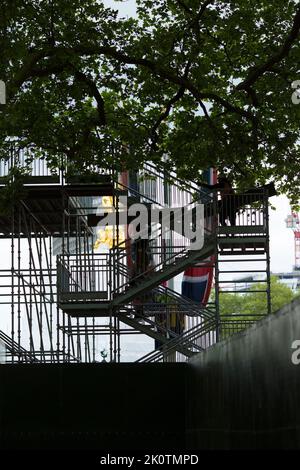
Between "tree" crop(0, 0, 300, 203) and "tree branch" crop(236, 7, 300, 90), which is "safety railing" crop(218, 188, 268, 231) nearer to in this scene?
"tree" crop(0, 0, 300, 203)

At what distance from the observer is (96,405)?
25312 mm

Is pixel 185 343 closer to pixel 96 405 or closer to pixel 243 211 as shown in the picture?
pixel 243 211

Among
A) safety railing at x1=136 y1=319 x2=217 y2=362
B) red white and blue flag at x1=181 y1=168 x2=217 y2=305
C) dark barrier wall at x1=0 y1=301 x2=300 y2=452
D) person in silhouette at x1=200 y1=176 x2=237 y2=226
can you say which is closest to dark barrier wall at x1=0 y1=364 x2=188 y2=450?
dark barrier wall at x1=0 y1=301 x2=300 y2=452

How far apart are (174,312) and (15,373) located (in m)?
7.29

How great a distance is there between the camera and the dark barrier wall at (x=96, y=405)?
2506cm

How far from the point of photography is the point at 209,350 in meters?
19.1

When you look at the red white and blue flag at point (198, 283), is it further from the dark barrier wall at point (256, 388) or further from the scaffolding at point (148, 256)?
the dark barrier wall at point (256, 388)

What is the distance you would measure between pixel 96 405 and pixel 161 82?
1035 centimetres

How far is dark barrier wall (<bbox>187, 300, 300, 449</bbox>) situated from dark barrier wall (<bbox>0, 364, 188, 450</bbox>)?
240 inches

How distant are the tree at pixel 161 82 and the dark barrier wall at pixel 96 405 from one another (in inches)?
250

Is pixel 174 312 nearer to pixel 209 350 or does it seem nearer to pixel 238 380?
pixel 209 350

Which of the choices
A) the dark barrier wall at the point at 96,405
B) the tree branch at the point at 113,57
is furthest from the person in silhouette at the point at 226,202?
the dark barrier wall at the point at 96,405
